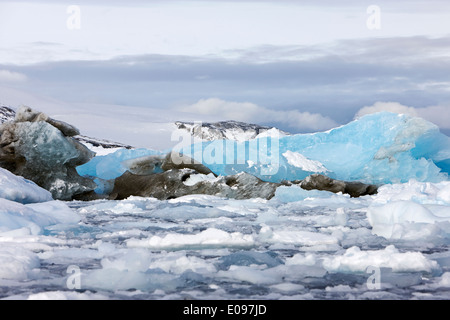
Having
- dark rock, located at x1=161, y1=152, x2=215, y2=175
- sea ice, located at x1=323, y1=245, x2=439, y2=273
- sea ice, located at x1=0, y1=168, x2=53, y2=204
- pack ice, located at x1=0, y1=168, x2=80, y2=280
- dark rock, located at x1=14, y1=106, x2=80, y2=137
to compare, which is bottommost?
sea ice, located at x1=323, y1=245, x2=439, y2=273

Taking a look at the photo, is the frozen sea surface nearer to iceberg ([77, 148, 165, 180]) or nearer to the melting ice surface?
the melting ice surface

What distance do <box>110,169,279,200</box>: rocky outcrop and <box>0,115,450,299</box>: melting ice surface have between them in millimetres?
2209

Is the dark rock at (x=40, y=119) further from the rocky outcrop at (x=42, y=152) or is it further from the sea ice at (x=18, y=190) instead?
the sea ice at (x=18, y=190)

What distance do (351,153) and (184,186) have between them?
4908mm

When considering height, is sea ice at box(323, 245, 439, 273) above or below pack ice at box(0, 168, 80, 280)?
below

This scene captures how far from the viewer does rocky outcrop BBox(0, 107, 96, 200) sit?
13648 millimetres

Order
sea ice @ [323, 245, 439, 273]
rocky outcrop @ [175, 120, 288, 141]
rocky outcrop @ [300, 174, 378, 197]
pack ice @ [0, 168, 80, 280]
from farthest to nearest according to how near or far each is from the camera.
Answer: rocky outcrop @ [175, 120, 288, 141]
rocky outcrop @ [300, 174, 378, 197]
sea ice @ [323, 245, 439, 273]
pack ice @ [0, 168, 80, 280]

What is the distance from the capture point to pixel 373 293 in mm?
4082

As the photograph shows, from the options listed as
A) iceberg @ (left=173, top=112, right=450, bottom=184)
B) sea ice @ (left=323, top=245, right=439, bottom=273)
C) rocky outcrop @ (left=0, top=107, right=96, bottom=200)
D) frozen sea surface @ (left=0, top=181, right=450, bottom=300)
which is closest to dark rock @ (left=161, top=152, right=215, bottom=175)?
iceberg @ (left=173, top=112, right=450, bottom=184)

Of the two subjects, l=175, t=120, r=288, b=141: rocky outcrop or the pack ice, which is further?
l=175, t=120, r=288, b=141: rocky outcrop

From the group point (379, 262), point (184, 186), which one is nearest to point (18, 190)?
point (184, 186)

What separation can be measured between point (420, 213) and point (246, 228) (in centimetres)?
223

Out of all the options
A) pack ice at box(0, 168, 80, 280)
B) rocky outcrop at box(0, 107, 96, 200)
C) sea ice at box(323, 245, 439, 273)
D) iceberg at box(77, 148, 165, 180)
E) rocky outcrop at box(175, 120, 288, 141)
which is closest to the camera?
pack ice at box(0, 168, 80, 280)

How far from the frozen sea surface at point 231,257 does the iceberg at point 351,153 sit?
5.83 metres
